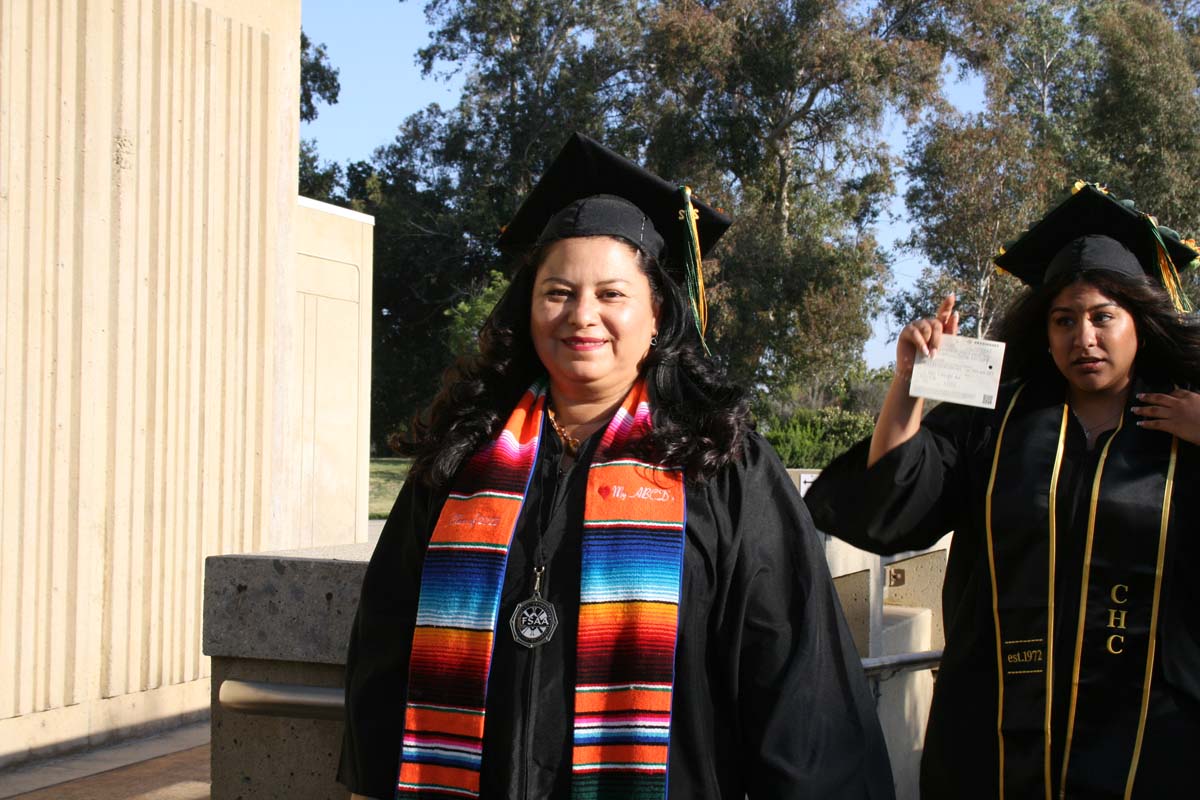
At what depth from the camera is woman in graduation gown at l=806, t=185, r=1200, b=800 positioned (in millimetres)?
2607

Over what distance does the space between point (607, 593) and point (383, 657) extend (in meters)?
0.53

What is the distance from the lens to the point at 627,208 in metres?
2.68

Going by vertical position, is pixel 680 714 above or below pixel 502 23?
below

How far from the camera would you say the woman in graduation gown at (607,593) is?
2.26m

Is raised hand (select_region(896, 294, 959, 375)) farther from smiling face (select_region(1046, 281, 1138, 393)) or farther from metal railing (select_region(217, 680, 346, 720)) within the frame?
metal railing (select_region(217, 680, 346, 720))

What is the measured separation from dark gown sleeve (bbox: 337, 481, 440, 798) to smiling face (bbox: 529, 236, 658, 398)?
0.43 meters

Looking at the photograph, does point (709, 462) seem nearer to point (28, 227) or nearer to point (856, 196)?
point (28, 227)

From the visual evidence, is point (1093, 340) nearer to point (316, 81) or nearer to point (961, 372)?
point (961, 372)

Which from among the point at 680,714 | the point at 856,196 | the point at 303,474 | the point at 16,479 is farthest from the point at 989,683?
the point at 856,196

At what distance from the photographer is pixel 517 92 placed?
112 ft

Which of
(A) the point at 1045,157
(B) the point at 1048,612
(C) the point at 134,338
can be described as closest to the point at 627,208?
(B) the point at 1048,612

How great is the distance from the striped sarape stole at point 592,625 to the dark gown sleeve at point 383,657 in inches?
3.4

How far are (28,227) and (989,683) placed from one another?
4.75m

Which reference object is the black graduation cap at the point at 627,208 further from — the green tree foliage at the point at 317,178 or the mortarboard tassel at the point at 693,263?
the green tree foliage at the point at 317,178
